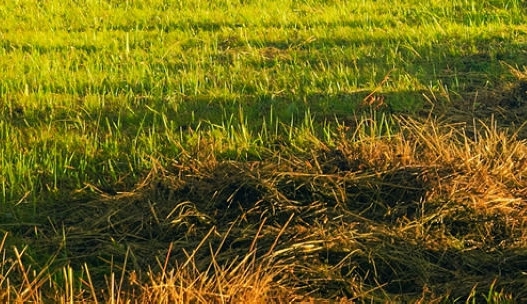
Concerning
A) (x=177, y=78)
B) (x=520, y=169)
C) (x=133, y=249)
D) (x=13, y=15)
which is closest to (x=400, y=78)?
(x=177, y=78)

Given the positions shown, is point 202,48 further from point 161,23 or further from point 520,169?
point 520,169

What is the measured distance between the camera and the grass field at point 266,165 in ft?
11.7

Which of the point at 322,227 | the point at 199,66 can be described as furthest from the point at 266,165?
the point at 199,66

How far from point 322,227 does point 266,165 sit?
0.71 metres

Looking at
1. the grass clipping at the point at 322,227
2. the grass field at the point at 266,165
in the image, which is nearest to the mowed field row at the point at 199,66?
the grass field at the point at 266,165

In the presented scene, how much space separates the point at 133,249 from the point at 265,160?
1055 mm

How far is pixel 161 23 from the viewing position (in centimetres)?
820

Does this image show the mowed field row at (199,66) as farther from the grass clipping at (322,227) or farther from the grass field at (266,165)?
the grass clipping at (322,227)

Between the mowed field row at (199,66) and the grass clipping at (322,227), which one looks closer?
the grass clipping at (322,227)

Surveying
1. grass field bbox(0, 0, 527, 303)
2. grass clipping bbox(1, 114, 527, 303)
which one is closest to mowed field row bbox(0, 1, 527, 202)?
grass field bbox(0, 0, 527, 303)

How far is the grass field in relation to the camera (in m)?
3.55

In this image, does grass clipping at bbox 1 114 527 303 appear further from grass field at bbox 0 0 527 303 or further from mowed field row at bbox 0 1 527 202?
mowed field row at bbox 0 1 527 202

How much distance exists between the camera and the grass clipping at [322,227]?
137 inches

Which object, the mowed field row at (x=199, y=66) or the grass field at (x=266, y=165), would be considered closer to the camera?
the grass field at (x=266, y=165)
